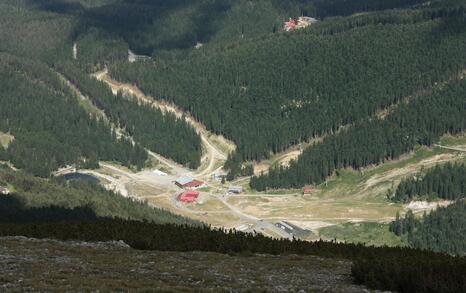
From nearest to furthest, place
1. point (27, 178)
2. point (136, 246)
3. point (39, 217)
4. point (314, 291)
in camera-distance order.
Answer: point (314, 291) < point (136, 246) < point (39, 217) < point (27, 178)

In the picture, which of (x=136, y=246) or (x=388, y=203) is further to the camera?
(x=388, y=203)

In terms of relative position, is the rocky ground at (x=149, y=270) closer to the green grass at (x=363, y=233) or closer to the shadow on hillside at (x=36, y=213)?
the shadow on hillside at (x=36, y=213)

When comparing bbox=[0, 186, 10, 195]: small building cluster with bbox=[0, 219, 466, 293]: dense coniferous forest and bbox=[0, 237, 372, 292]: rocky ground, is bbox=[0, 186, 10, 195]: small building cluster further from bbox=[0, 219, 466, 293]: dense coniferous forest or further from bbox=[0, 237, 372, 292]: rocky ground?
bbox=[0, 237, 372, 292]: rocky ground

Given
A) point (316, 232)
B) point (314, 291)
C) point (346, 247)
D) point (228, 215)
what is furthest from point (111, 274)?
point (228, 215)

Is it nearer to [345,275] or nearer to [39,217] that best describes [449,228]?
[39,217]

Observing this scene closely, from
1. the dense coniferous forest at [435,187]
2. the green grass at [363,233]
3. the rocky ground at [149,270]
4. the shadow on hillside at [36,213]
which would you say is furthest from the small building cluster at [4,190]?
the dense coniferous forest at [435,187]

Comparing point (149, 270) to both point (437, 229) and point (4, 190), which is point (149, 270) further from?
point (437, 229)
